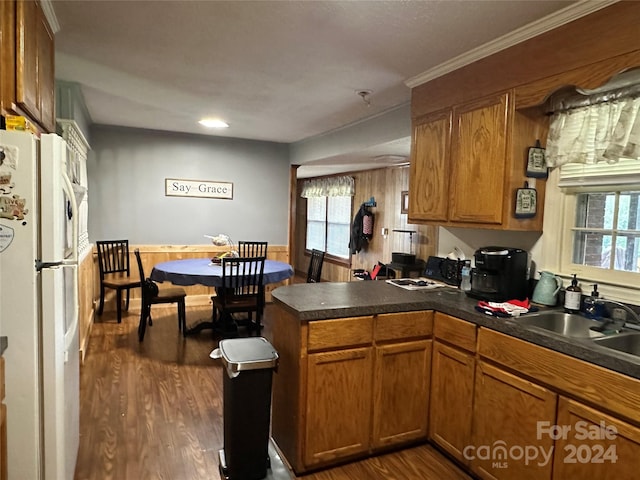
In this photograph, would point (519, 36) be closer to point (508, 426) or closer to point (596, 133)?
point (596, 133)

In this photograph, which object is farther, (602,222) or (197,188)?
(197,188)

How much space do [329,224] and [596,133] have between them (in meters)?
5.89

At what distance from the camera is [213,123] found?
15.3 ft

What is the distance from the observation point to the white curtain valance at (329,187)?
6882mm

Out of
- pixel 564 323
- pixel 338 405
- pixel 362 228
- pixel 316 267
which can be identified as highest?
pixel 362 228

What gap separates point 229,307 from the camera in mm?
3955

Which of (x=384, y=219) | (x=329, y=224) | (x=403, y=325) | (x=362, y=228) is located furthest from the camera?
(x=329, y=224)

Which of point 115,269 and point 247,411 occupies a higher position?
point 115,269

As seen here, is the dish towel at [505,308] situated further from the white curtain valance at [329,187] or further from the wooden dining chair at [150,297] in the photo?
the white curtain valance at [329,187]

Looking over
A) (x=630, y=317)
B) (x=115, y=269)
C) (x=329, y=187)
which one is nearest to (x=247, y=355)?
(x=630, y=317)

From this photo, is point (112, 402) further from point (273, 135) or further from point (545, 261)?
point (273, 135)

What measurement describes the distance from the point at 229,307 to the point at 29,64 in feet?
8.62

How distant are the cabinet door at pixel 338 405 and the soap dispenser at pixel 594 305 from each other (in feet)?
3.73

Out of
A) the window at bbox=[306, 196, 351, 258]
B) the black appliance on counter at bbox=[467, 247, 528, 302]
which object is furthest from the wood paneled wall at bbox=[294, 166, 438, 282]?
the black appliance on counter at bbox=[467, 247, 528, 302]
